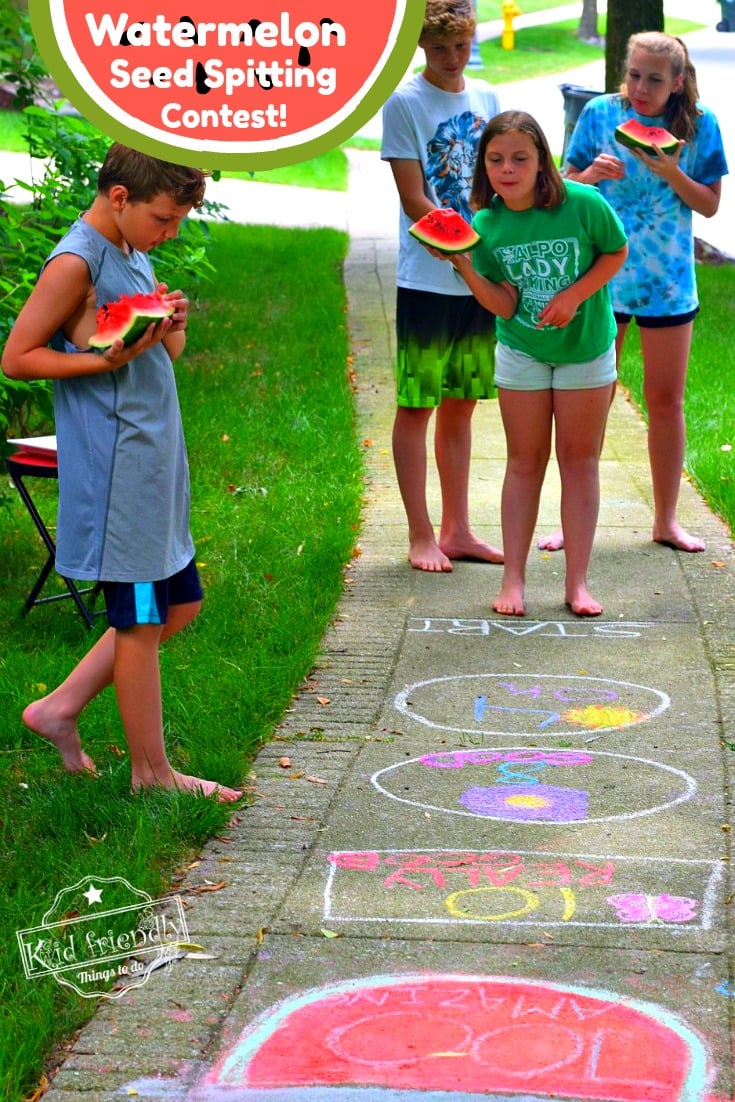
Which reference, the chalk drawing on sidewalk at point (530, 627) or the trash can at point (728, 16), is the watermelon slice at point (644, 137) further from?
the trash can at point (728, 16)

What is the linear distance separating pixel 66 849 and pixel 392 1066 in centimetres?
119

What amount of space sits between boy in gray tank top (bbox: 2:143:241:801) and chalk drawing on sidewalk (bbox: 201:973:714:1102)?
44.6 inches

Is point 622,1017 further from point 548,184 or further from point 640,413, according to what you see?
point 640,413

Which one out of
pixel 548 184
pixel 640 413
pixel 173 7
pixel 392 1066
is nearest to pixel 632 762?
pixel 392 1066

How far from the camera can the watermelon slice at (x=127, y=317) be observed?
3557 millimetres

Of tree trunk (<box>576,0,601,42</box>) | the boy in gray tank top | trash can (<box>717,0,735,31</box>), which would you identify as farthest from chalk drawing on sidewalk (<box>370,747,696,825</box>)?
tree trunk (<box>576,0,601,42</box>)

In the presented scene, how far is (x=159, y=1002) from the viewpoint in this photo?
10.1 ft

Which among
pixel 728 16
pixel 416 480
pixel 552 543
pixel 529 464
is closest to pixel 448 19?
pixel 529 464

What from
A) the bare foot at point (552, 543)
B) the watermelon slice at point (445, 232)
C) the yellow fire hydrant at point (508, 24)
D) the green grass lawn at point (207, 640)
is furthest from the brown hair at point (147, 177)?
the yellow fire hydrant at point (508, 24)

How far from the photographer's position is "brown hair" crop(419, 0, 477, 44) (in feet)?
18.1

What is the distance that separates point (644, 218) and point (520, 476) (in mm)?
1203

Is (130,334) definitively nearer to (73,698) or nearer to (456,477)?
(73,698)

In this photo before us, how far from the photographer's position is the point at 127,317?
358cm

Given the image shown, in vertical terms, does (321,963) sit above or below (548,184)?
below
